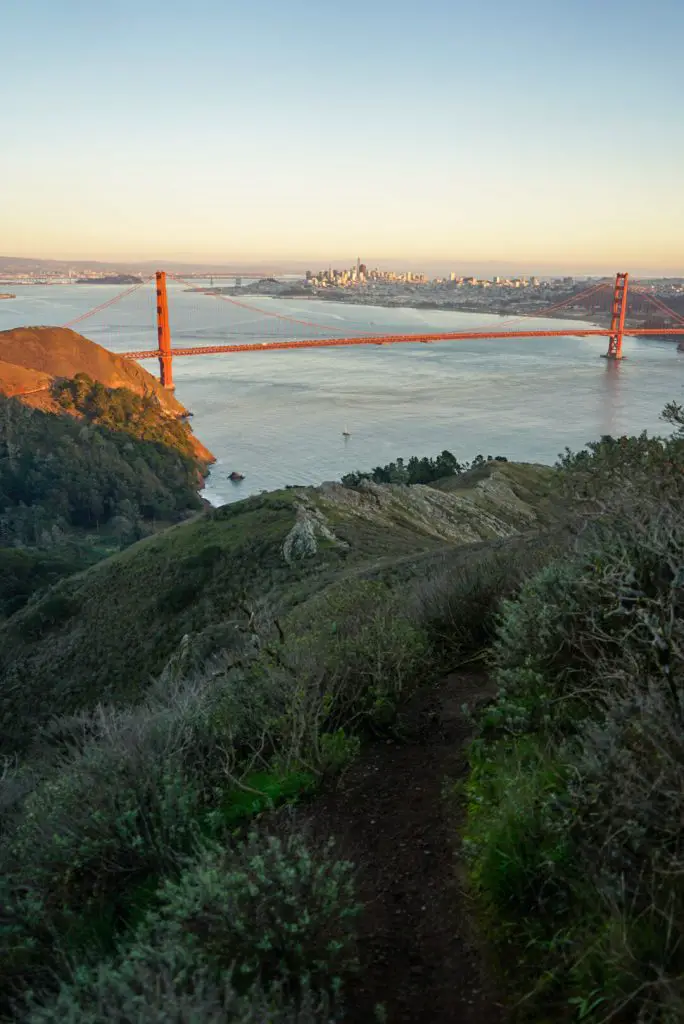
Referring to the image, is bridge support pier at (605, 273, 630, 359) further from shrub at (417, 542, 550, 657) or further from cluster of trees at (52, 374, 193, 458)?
shrub at (417, 542, 550, 657)

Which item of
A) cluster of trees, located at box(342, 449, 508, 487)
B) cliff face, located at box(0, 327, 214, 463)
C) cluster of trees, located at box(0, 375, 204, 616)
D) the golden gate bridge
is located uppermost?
the golden gate bridge

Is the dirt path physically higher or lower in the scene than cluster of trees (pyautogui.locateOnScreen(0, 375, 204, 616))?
higher

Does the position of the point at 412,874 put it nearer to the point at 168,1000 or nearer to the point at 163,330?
the point at 168,1000

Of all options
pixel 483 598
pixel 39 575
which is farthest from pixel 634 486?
pixel 39 575

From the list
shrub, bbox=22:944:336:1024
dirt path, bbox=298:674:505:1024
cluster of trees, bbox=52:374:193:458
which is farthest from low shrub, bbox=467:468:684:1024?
cluster of trees, bbox=52:374:193:458

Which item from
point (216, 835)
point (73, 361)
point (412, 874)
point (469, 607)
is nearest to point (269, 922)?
point (412, 874)

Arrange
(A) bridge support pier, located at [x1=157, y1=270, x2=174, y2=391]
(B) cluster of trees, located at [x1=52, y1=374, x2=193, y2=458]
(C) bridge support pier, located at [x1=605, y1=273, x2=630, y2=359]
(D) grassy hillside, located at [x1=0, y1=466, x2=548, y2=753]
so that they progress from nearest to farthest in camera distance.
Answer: (D) grassy hillside, located at [x1=0, y1=466, x2=548, y2=753], (B) cluster of trees, located at [x1=52, y1=374, x2=193, y2=458], (A) bridge support pier, located at [x1=157, y1=270, x2=174, y2=391], (C) bridge support pier, located at [x1=605, y1=273, x2=630, y2=359]

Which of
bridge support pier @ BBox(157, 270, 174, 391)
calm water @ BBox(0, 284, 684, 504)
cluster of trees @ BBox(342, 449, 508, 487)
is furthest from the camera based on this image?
bridge support pier @ BBox(157, 270, 174, 391)
